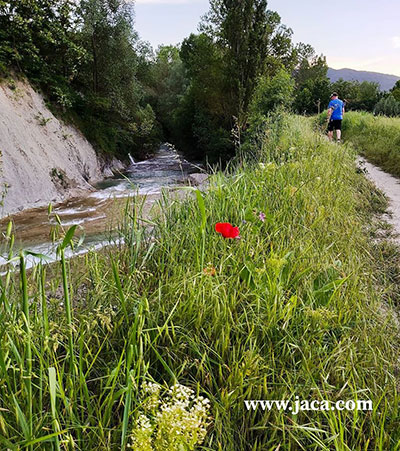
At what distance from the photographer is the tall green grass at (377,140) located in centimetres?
866

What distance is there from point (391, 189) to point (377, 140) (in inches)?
219

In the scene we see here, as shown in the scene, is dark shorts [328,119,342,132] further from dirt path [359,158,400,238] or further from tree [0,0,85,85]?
tree [0,0,85,85]

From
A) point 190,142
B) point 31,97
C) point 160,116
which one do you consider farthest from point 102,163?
point 160,116

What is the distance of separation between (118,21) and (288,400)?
21.8 metres

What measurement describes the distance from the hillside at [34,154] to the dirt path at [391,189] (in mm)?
8839

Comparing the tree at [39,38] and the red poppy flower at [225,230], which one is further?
Answer: the tree at [39,38]

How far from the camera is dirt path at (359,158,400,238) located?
453 cm

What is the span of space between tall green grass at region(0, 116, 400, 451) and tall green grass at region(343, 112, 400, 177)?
276 inches

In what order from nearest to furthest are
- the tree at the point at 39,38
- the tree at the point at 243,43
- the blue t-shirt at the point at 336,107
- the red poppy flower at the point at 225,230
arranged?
the red poppy flower at the point at 225,230 → the blue t-shirt at the point at 336,107 → the tree at the point at 39,38 → the tree at the point at 243,43

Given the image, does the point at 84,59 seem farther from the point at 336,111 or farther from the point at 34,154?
the point at 336,111

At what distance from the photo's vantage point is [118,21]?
1850cm

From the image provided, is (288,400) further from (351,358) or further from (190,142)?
(190,142)

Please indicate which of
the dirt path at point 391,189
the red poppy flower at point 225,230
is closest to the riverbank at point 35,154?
the red poppy flower at point 225,230

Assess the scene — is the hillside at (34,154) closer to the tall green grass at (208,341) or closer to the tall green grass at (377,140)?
the tall green grass at (208,341)
